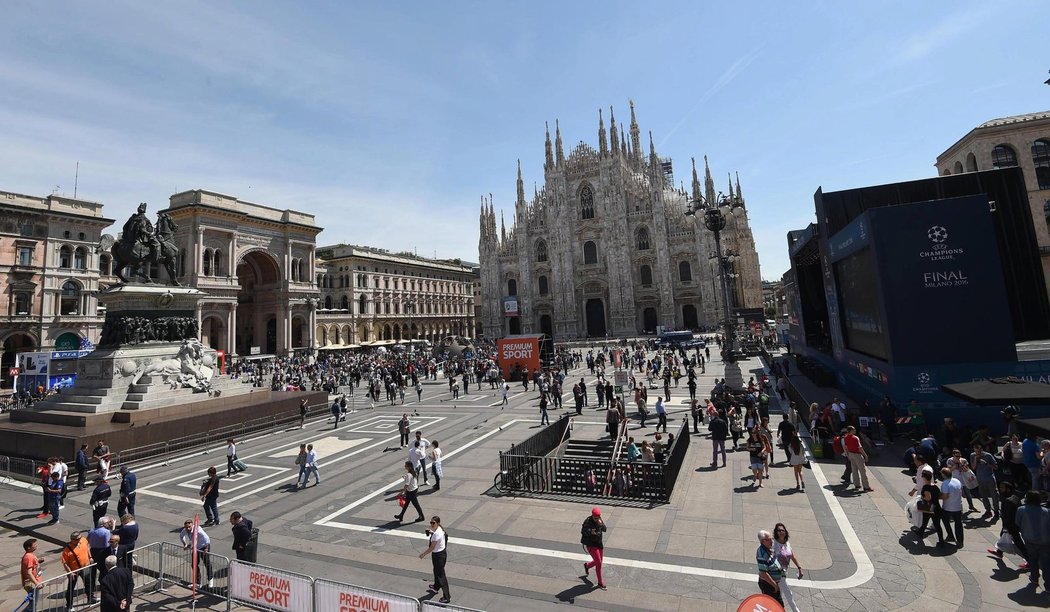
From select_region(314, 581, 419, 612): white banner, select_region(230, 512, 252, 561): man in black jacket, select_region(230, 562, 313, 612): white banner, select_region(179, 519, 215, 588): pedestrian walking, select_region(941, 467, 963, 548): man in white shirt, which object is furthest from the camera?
select_region(230, 512, 252, 561): man in black jacket

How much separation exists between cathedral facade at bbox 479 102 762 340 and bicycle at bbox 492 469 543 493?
4711cm

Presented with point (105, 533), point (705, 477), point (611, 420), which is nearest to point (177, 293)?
point (105, 533)

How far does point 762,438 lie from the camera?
31.6ft

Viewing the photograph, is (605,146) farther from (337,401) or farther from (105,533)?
(105,533)

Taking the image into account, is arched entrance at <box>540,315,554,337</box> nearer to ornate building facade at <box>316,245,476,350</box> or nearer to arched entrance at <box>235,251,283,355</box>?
ornate building facade at <box>316,245,476,350</box>

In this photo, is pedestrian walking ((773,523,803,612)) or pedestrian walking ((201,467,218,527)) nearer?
pedestrian walking ((773,523,803,612))

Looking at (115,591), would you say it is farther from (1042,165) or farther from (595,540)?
(1042,165)

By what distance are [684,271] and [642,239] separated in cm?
→ 660

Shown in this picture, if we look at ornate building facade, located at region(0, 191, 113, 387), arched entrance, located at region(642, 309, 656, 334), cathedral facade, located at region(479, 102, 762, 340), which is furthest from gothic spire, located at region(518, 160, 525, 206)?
ornate building facade, located at region(0, 191, 113, 387)

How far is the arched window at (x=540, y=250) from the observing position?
63125mm

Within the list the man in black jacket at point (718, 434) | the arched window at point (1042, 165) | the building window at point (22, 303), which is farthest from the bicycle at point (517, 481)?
the building window at point (22, 303)

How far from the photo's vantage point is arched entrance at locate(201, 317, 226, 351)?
4175 cm

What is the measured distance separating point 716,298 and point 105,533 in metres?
54.4

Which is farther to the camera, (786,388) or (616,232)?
(616,232)
